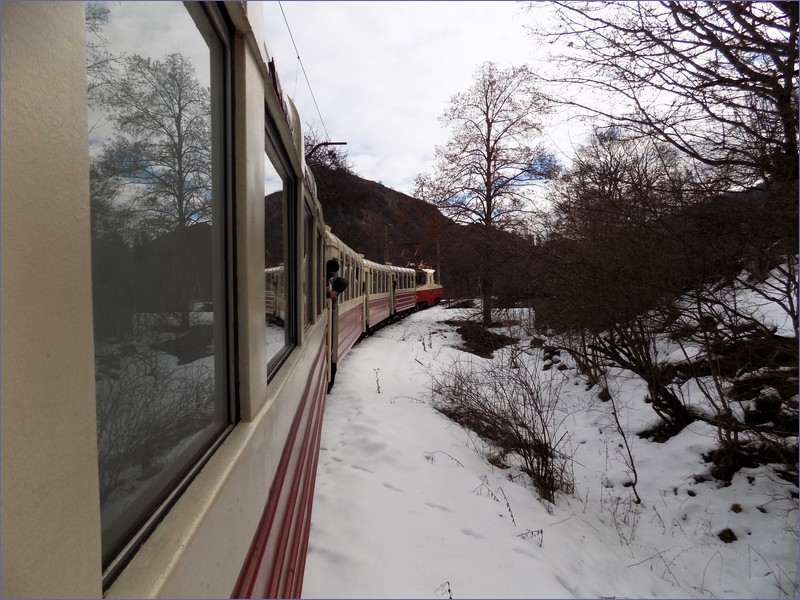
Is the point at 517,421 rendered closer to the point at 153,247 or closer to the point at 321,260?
the point at 321,260

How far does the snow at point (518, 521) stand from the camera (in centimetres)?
296

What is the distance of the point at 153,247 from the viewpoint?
980 millimetres

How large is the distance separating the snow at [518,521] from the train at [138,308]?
126 centimetres

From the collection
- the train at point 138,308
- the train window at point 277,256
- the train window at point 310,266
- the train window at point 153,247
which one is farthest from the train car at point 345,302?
the train window at point 153,247

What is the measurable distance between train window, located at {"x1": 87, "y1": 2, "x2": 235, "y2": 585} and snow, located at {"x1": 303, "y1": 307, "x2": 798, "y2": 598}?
1987 mm

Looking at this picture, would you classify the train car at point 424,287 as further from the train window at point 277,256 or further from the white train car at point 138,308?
the white train car at point 138,308

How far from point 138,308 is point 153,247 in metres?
0.14

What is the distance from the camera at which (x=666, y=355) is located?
25.6 ft

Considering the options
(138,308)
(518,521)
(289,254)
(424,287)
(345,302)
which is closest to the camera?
(138,308)

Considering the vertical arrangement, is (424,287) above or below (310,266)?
below

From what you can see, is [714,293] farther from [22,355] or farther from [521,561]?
[22,355]

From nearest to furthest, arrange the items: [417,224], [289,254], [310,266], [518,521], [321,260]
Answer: [289,254] → [518,521] → [310,266] → [321,260] → [417,224]

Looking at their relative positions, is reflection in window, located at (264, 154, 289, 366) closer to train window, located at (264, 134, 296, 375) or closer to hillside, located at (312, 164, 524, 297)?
train window, located at (264, 134, 296, 375)

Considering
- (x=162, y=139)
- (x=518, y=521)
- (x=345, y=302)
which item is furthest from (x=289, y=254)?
(x=345, y=302)
